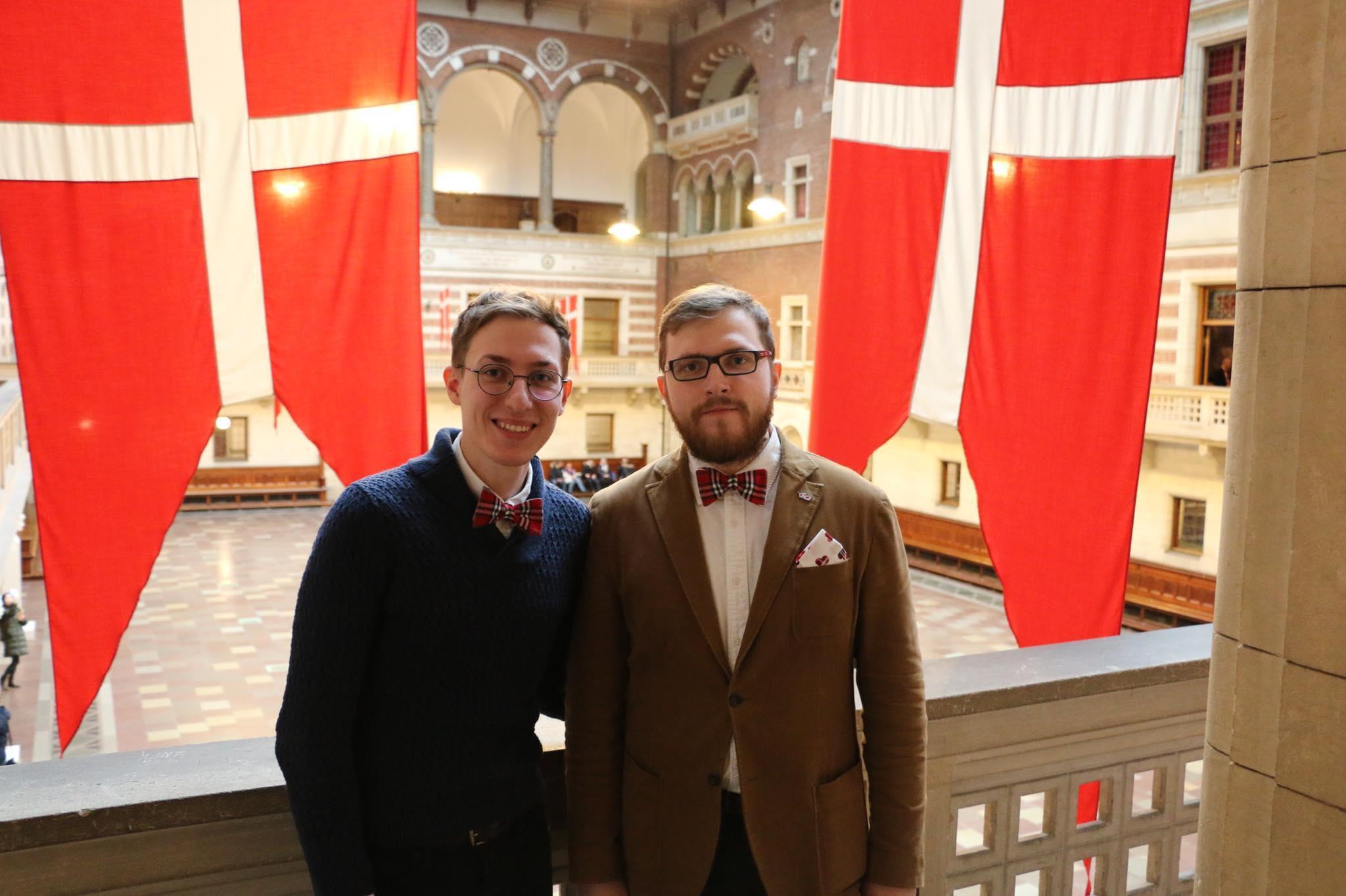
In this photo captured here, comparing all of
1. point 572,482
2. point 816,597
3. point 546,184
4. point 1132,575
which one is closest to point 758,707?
point 816,597

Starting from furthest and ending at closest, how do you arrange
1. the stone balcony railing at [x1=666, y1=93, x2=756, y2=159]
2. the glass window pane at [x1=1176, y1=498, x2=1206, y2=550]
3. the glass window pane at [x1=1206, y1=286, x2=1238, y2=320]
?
the stone balcony railing at [x1=666, y1=93, x2=756, y2=159], the glass window pane at [x1=1176, y1=498, x2=1206, y2=550], the glass window pane at [x1=1206, y1=286, x2=1238, y2=320]

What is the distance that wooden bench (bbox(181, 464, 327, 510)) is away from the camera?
20031 millimetres

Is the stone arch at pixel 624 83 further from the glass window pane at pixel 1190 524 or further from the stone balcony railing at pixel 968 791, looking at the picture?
the stone balcony railing at pixel 968 791

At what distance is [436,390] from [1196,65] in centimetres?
1403

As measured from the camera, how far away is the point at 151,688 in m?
10.2

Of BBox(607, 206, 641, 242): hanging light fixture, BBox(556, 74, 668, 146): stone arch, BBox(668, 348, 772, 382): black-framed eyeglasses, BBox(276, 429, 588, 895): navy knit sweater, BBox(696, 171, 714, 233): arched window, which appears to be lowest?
BBox(276, 429, 588, 895): navy knit sweater

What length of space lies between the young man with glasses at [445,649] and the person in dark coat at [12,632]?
9324 millimetres

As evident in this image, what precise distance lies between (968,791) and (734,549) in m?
0.81

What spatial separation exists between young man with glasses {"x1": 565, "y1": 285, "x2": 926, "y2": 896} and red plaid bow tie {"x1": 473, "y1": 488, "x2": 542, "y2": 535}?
0.17 m

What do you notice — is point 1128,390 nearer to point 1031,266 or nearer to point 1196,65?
point 1031,266

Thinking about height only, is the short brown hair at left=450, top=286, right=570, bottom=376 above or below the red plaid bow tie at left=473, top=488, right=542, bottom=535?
above

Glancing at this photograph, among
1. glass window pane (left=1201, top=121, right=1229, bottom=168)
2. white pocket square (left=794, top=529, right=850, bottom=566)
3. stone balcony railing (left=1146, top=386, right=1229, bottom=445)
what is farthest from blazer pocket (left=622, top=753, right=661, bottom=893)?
glass window pane (left=1201, top=121, right=1229, bottom=168)

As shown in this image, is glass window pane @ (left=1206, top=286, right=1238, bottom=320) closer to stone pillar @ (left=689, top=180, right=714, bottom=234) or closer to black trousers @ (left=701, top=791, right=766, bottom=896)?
stone pillar @ (left=689, top=180, right=714, bottom=234)

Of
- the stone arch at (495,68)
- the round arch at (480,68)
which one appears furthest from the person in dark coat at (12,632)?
the stone arch at (495,68)
